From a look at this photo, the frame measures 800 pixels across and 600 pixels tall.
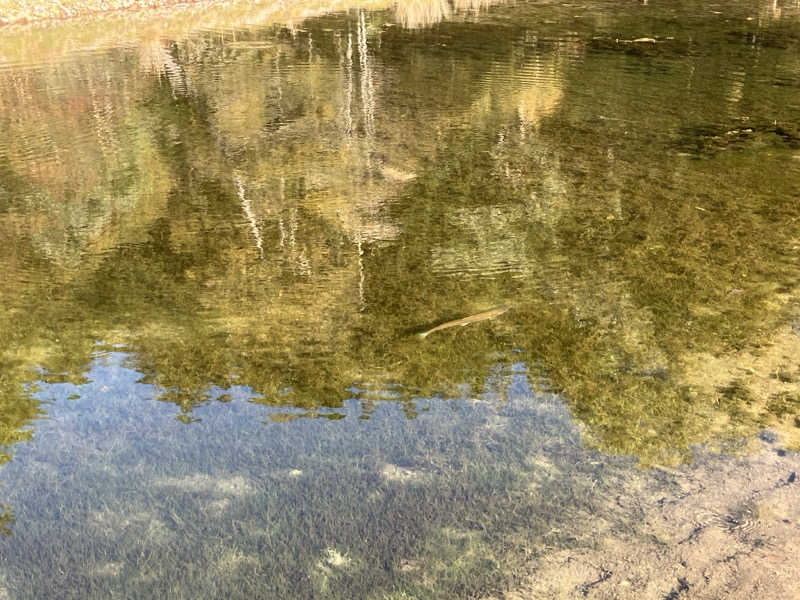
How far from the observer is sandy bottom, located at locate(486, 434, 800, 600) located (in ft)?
11.6

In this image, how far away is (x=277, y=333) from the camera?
573 cm

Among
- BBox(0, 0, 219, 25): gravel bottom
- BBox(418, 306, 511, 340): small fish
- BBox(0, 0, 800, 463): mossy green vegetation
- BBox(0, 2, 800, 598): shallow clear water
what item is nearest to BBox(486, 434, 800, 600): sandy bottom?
BBox(0, 2, 800, 598): shallow clear water

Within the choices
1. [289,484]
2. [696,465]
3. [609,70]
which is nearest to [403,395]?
[289,484]

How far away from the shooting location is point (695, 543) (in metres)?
3.76

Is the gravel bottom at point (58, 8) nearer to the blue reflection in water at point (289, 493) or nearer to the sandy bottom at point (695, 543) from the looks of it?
the blue reflection in water at point (289, 493)

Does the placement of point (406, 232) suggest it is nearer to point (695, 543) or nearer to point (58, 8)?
point (695, 543)

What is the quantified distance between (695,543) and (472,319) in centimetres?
238

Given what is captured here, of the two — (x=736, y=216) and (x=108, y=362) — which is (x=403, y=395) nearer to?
(x=108, y=362)

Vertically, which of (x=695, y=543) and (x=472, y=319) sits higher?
(x=472, y=319)

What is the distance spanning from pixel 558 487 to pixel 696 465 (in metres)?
0.72

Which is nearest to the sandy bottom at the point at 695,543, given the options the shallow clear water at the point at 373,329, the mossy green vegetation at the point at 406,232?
the shallow clear water at the point at 373,329

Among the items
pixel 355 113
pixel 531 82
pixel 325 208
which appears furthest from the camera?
pixel 531 82

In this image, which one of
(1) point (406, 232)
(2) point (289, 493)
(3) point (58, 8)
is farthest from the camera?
(3) point (58, 8)

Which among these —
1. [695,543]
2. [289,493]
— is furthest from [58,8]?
[695,543]
